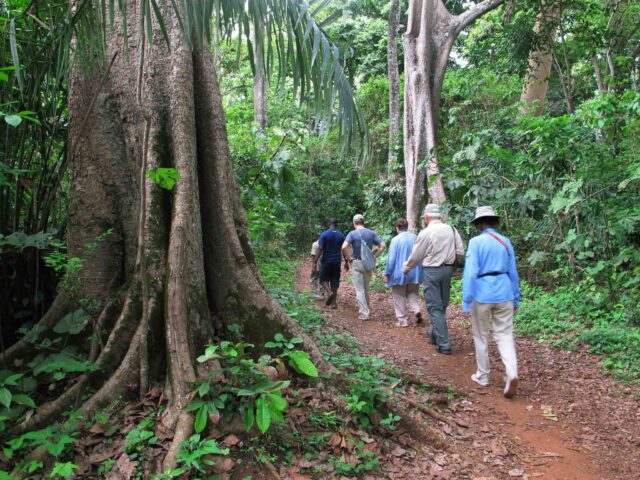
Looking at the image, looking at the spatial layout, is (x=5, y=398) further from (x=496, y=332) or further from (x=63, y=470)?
(x=496, y=332)

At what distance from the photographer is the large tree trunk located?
3.41 metres

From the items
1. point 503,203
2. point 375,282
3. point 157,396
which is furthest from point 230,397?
point 375,282

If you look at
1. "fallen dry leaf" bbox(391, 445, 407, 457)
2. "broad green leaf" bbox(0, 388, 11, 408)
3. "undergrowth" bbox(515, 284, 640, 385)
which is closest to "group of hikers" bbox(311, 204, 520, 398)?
"undergrowth" bbox(515, 284, 640, 385)

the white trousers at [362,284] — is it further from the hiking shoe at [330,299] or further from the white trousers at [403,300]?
the hiking shoe at [330,299]

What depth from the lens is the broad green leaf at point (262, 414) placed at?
269 cm

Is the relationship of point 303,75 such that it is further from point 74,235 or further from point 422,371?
point 422,371

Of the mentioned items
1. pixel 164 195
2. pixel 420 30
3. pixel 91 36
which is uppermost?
pixel 420 30

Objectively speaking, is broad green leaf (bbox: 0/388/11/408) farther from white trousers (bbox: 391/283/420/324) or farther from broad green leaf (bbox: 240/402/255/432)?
white trousers (bbox: 391/283/420/324)

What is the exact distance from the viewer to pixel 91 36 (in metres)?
3.15

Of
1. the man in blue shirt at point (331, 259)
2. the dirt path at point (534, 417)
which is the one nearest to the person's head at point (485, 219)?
the dirt path at point (534, 417)

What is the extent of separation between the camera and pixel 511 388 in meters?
4.75

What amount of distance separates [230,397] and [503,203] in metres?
7.58

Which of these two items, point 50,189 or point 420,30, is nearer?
point 50,189

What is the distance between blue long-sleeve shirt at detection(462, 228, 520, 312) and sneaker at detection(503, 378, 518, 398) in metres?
0.81
